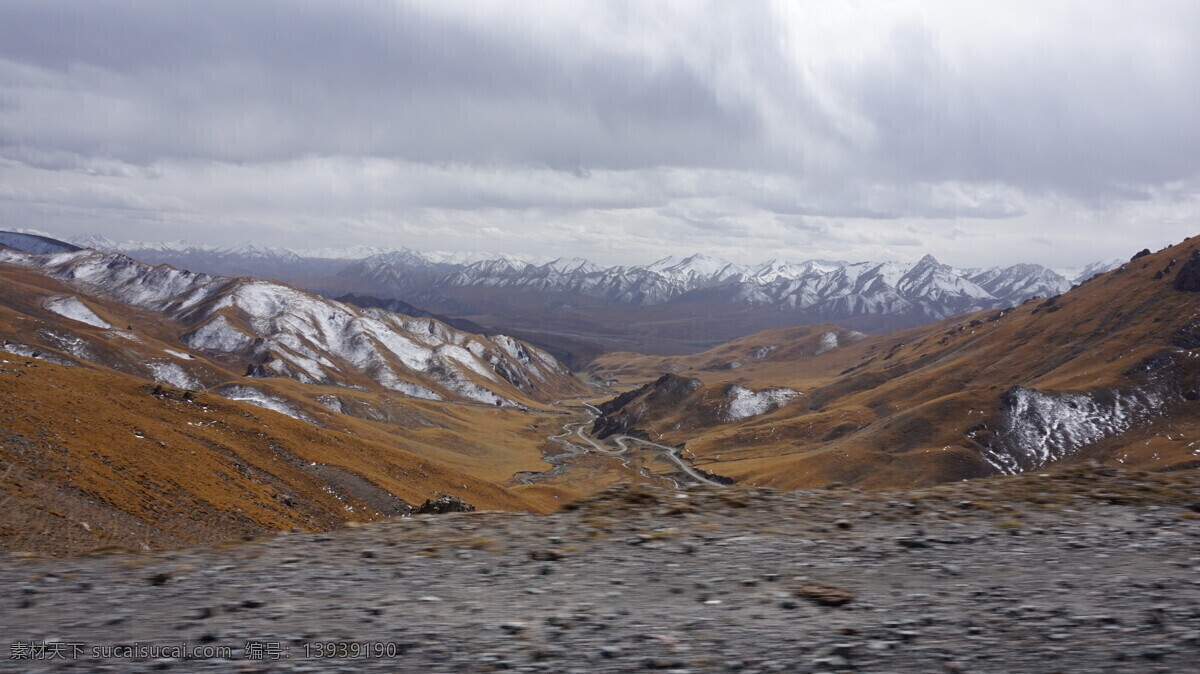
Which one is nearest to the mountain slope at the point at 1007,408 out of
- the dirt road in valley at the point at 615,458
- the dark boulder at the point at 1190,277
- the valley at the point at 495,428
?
the valley at the point at 495,428

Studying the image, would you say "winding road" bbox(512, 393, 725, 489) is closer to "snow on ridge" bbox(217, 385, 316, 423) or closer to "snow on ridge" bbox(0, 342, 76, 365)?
"snow on ridge" bbox(217, 385, 316, 423)

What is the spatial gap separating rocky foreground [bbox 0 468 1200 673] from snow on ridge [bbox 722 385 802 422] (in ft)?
571

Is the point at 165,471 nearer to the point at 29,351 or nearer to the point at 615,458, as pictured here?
the point at 29,351

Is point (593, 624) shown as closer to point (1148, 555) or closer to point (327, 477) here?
point (1148, 555)

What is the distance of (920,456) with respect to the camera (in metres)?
104

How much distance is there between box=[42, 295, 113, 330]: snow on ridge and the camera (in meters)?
176

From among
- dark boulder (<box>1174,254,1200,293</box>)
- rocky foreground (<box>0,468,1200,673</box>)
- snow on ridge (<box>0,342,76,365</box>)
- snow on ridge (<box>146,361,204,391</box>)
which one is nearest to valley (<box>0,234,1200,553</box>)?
snow on ridge (<box>146,361,204,391</box>)

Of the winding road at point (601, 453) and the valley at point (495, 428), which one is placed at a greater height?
the valley at point (495, 428)

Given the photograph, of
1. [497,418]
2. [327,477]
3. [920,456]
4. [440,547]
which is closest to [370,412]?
[497,418]

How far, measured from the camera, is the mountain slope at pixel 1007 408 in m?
105

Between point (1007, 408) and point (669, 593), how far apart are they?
132m

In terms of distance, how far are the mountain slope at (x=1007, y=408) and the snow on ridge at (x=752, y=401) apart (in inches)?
52.1

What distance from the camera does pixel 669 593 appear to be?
8.58 metres

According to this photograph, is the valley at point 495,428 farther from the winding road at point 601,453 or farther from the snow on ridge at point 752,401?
the winding road at point 601,453
